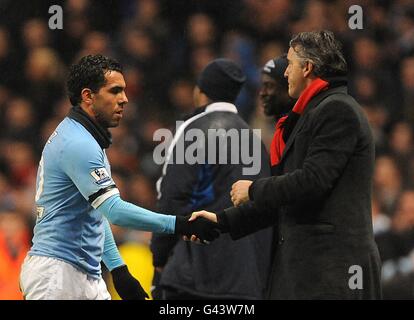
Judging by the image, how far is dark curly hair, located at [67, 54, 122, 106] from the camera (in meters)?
4.34

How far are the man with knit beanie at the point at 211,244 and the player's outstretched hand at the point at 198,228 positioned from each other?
64 cm

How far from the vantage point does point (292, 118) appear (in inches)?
166

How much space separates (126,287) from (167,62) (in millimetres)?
4267

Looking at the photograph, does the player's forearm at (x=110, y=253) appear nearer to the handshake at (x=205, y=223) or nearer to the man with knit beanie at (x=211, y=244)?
the handshake at (x=205, y=223)

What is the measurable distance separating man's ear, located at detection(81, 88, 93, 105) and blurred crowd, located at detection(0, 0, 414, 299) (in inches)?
114

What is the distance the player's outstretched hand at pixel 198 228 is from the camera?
433 cm

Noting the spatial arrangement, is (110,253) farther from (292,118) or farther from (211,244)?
(292,118)

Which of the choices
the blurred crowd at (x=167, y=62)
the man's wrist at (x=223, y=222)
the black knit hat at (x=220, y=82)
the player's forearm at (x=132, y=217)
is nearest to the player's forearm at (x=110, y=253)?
the player's forearm at (x=132, y=217)

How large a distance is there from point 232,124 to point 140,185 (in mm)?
2172

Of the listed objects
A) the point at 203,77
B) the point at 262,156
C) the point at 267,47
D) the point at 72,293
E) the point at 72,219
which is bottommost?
the point at 72,293

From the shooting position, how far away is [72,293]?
4191mm
